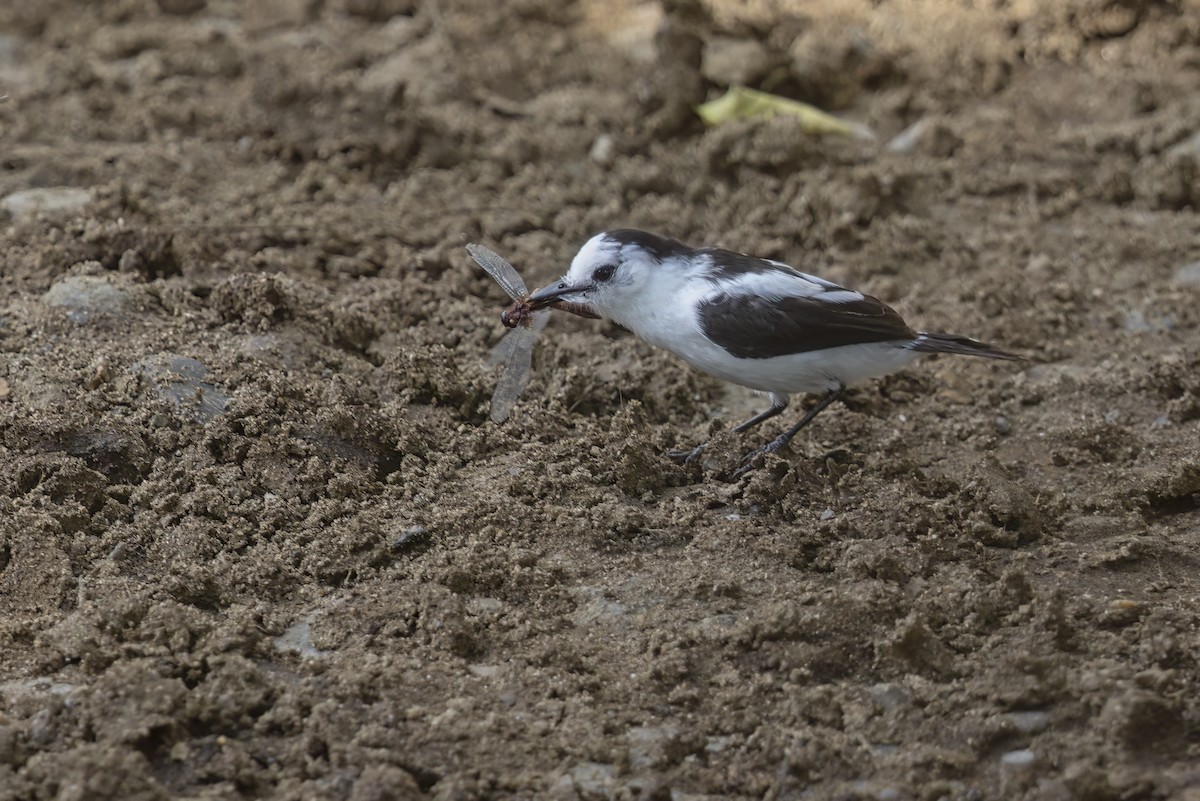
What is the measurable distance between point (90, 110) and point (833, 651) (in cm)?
505

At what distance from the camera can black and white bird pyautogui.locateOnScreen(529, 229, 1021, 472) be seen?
4.30 m

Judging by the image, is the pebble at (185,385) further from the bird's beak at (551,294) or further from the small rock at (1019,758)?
the small rock at (1019,758)

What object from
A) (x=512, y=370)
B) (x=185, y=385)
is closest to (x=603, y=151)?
(x=512, y=370)

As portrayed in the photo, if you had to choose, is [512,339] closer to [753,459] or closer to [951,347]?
[753,459]

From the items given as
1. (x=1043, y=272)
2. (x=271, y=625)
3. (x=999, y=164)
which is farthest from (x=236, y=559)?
(x=999, y=164)

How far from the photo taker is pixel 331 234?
5543 mm

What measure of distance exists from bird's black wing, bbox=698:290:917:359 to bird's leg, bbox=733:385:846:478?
266mm

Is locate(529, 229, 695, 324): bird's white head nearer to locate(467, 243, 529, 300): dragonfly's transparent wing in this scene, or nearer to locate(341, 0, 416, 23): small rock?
locate(467, 243, 529, 300): dragonfly's transparent wing

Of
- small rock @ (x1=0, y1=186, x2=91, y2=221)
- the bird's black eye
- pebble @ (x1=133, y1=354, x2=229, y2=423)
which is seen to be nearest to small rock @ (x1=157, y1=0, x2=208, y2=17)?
small rock @ (x1=0, y1=186, x2=91, y2=221)

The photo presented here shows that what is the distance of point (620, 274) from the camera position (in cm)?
443

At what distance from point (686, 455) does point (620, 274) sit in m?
0.67

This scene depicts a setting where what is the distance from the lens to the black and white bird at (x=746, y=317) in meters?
4.30

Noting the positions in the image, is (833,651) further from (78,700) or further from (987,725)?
(78,700)

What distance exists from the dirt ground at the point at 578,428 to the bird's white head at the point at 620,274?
0.35m
